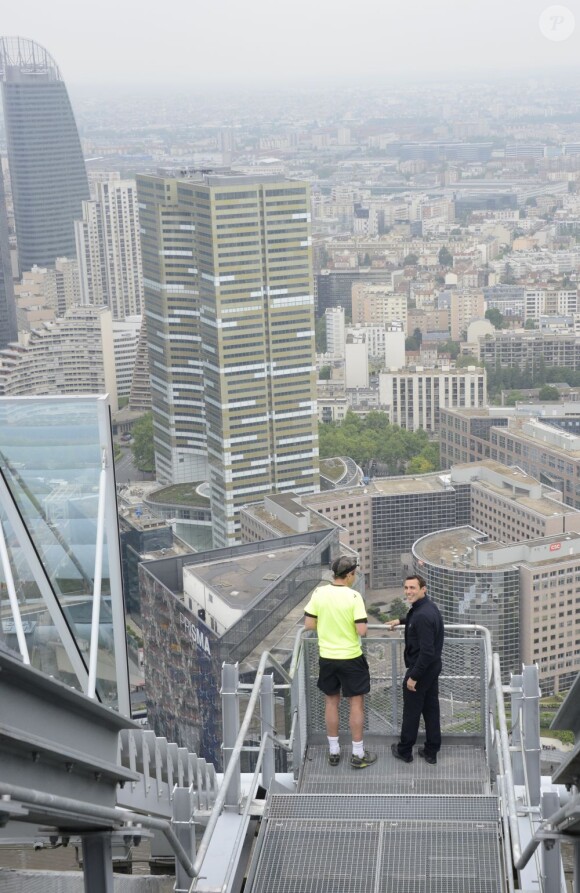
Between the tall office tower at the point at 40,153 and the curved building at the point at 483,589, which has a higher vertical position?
the tall office tower at the point at 40,153

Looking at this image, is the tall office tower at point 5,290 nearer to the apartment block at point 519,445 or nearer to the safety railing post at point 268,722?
the apartment block at point 519,445

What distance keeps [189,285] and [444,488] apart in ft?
10.9

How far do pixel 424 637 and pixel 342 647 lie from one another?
80 mm

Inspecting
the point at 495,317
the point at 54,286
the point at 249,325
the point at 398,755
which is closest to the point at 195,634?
the point at 398,755

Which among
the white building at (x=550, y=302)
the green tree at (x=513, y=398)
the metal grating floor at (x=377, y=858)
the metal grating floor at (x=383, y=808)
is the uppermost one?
the metal grating floor at (x=377, y=858)

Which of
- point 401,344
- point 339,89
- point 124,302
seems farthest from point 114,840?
point 339,89

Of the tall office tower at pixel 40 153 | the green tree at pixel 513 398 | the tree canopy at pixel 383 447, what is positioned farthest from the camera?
the tall office tower at pixel 40 153

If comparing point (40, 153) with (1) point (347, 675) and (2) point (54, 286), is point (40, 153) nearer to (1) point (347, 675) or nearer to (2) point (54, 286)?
(2) point (54, 286)

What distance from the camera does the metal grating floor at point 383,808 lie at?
1054mm

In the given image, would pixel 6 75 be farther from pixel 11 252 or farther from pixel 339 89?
pixel 339 89

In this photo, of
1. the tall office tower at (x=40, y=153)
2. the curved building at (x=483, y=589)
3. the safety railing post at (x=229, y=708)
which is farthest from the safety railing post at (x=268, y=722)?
the tall office tower at (x=40, y=153)

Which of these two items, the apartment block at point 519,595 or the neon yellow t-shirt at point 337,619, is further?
the apartment block at point 519,595

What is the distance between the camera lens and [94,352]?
14.0m

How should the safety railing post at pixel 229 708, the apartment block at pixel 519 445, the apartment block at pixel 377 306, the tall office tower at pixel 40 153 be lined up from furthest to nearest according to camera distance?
1. the apartment block at pixel 377 306
2. the tall office tower at pixel 40 153
3. the apartment block at pixel 519 445
4. the safety railing post at pixel 229 708
